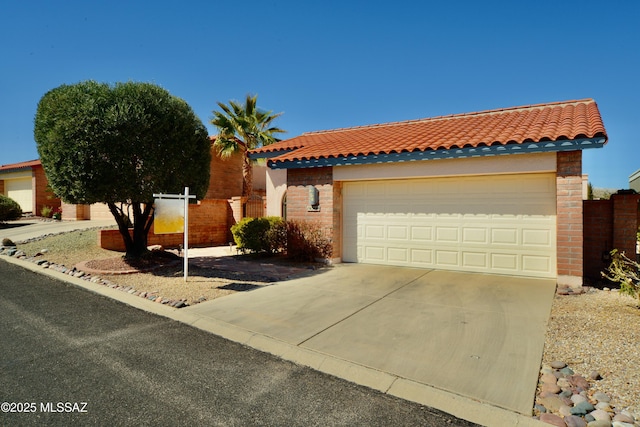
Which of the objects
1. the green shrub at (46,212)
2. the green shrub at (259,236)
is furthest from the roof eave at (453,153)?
the green shrub at (46,212)

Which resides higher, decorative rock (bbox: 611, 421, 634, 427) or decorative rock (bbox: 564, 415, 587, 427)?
decorative rock (bbox: 611, 421, 634, 427)

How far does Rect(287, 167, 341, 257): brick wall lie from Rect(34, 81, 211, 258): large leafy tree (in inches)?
128

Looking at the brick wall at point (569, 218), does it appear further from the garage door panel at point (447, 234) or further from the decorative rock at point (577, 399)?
the decorative rock at point (577, 399)

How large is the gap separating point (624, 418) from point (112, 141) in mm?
8948

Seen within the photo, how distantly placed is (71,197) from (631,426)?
9657 mm

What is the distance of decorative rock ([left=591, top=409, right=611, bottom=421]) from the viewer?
272 cm

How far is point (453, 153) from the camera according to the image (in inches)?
316

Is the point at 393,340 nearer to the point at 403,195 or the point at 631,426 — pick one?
the point at 631,426

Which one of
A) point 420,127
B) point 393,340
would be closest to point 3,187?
point 420,127

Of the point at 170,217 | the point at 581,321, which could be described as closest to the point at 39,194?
the point at 170,217

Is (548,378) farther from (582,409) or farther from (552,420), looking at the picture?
(552,420)

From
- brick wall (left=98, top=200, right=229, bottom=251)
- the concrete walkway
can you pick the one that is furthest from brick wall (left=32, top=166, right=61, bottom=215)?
the concrete walkway

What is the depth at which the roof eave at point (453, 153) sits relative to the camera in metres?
6.77

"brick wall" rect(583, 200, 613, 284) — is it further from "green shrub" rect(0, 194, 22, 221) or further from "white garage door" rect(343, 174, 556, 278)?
"green shrub" rect(0, 194, 22, 221)
